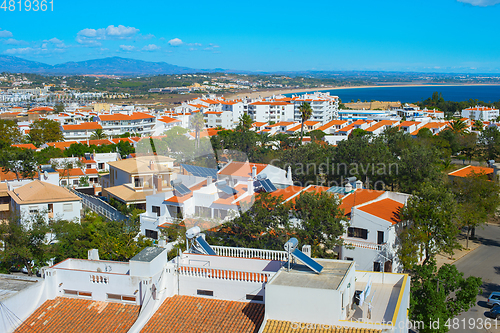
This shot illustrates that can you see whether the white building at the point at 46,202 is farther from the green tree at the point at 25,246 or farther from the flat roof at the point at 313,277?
the flat roof at the point at 313,277

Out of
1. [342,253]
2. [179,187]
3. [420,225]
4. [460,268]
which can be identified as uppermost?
[179,187]

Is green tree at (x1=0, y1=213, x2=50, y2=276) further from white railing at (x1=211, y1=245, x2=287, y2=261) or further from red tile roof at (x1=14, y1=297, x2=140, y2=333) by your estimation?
white railing at (x1=211, y1=245, x2=287, y2=261)

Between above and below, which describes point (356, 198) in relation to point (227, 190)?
below

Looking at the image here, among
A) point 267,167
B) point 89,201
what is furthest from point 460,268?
point 89,201

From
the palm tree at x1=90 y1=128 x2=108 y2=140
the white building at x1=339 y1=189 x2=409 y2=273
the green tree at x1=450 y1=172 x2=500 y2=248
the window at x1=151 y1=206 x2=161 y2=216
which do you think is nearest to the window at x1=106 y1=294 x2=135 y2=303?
the white building at x1=339 y1=189 x2=409 y2=273

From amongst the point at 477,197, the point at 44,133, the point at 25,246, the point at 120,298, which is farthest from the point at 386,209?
the point at 44,133

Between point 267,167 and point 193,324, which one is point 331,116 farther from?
point 193,324

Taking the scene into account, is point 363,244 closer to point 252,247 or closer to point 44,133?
point 252,247
